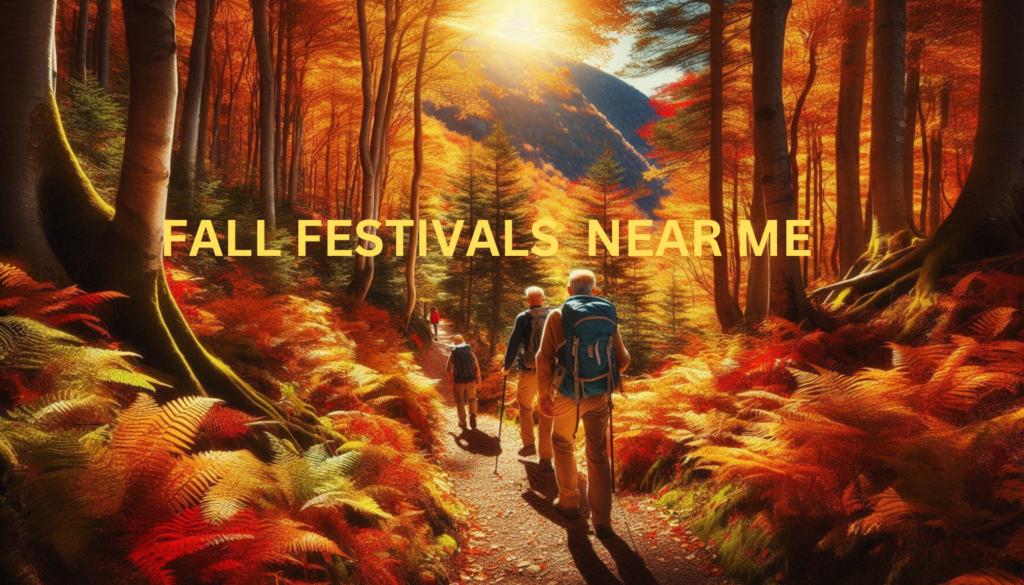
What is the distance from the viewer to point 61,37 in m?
16.7

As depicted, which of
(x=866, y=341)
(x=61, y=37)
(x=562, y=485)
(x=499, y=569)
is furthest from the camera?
(x=61, y=37)

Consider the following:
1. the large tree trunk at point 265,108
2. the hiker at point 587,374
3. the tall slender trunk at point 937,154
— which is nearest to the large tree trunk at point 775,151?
the hiker at point 587,374

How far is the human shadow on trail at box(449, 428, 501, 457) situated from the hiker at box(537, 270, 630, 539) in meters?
3.39

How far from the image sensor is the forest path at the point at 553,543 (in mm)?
3805

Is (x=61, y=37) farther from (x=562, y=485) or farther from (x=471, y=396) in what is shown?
(x=562, y=485)

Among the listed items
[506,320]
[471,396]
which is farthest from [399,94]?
[471,396]

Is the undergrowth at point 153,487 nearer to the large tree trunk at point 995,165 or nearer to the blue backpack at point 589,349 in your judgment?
the blue backpack at point 589,349

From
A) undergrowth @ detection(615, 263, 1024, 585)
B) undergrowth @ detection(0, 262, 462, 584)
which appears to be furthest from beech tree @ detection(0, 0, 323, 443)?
undergrowth @ detection(615, 263, 1024, 585)

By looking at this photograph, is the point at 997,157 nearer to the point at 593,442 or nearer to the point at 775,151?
the point at 775,151

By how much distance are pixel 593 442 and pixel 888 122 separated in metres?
7.83

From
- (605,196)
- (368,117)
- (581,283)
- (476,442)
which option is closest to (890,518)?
(581,283)

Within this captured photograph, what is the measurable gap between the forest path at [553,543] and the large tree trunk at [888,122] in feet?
21.0

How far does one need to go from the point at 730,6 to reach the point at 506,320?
1504cm

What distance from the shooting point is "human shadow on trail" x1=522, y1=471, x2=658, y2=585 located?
12.3 feet
